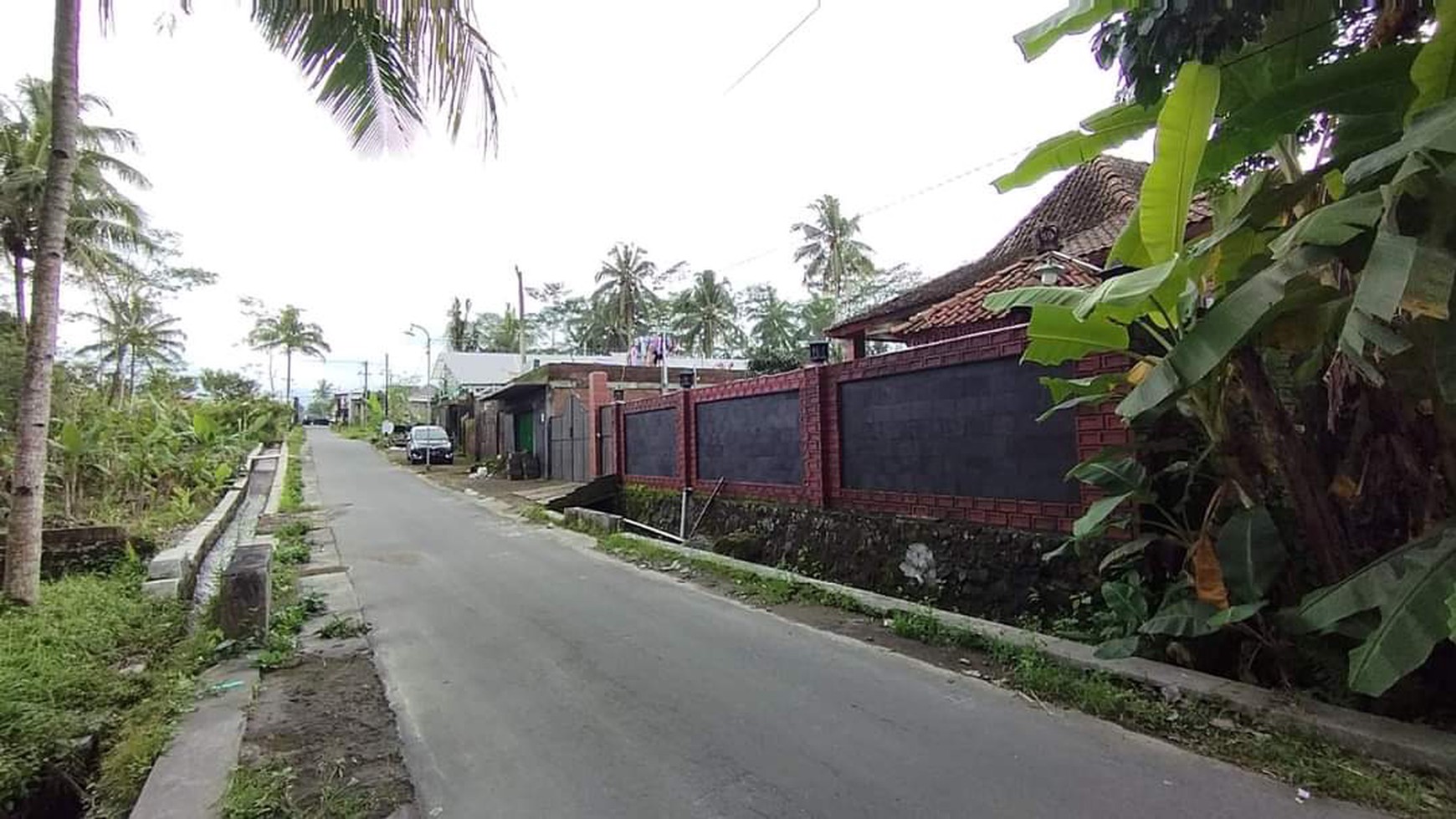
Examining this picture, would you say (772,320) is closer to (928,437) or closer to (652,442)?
(652,442)

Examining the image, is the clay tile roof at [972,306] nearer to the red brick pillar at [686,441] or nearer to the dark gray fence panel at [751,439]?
the dark gray fence panel at [751,439]

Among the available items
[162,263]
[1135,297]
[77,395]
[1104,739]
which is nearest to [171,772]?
[1104,739]

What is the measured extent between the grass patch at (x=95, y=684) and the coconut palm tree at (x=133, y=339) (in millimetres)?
21277

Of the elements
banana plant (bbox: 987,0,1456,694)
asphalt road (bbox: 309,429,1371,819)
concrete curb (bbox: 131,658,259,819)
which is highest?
banana plant (bbox: 987,0,1456,694)

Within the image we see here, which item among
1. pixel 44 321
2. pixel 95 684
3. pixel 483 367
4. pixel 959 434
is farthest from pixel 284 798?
pixel 483 367

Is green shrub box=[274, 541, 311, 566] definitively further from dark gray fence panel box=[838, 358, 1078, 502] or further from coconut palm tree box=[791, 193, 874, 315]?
coconut palm tree box=[791, 193, 874, 315]

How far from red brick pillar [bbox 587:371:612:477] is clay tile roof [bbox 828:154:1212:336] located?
17.7 ft

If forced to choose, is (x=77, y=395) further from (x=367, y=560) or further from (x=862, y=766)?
(x=862, y=766)

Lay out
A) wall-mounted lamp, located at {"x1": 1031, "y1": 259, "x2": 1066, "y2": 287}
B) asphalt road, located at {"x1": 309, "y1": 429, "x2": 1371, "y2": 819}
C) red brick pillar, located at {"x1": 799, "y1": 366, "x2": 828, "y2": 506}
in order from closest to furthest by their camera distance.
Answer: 1. asphalt road, located at {"x1": 309, "y1": 429, "x2": 1371, "y2": 819}
2. wall-mounted lamp, located at {"x1": 1031, "y1": 259, "x2": 1066, "y2": 287}
3. red brick pillar, located at {"x1": 799, "y1": 366, "x2": 828, "y2": 506}

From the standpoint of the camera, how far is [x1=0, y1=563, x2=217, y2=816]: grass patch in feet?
11.8

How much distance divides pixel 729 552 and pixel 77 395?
1219 centimetres

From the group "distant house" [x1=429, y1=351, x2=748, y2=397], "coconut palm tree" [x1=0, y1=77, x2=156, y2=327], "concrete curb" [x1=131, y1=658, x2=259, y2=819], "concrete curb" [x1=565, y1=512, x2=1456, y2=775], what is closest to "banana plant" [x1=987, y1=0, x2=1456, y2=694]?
"concrete curb" [x1=565, y1=512, x2=1456, y2=775]

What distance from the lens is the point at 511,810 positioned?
3084 millimetres

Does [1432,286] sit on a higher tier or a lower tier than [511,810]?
higher
